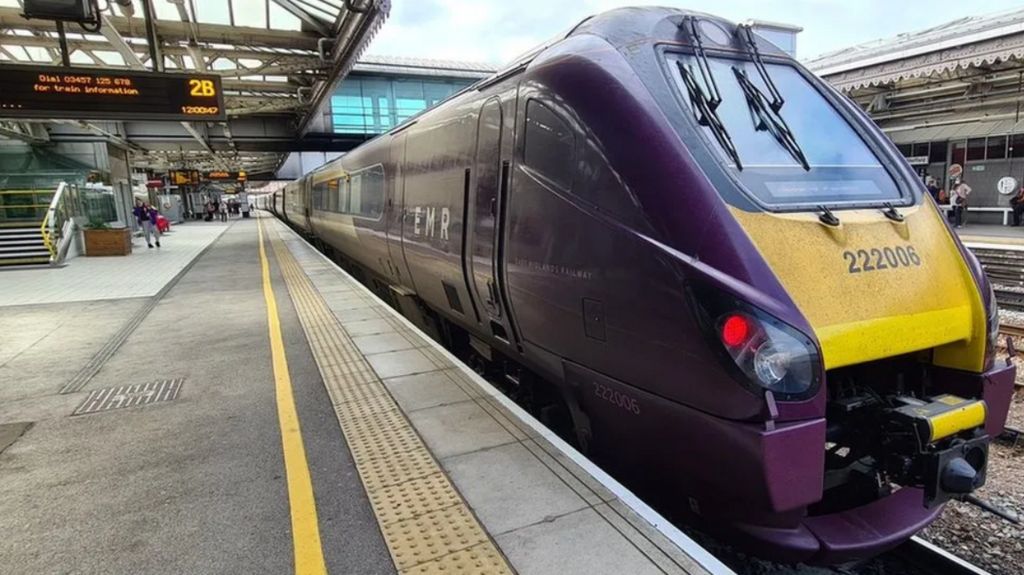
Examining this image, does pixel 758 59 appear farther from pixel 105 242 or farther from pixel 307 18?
pixel 105 242

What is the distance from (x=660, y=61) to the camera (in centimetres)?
294

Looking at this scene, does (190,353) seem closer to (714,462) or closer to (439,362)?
(439,362)

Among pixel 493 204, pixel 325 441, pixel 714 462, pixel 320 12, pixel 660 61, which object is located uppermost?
pixel 320 12

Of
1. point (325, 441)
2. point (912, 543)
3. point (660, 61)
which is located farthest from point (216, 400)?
point (912, 543)

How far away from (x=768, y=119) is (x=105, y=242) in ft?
65.1

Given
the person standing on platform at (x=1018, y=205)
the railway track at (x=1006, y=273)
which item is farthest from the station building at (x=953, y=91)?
the railway track at (x=1006, y=273)

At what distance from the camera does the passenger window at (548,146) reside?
296 centimetres

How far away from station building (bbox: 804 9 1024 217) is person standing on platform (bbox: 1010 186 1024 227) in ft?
1.41

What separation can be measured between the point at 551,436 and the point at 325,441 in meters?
1.39

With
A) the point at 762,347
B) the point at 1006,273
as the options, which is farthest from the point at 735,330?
the point at 1006,273

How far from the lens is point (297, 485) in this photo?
9.89 ft

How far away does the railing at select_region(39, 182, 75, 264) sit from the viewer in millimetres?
15539

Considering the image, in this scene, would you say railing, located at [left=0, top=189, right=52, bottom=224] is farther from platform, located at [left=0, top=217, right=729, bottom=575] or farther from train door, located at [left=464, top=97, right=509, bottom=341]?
train door, located at [left=464, top=97, right=509, bottom=341]

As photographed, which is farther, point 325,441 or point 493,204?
point 493,204
